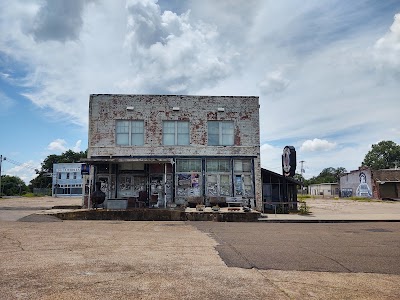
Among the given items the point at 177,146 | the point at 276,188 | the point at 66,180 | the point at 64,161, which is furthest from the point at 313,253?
the point at 64,161

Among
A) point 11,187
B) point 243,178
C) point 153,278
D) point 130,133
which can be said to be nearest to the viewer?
point 153,278

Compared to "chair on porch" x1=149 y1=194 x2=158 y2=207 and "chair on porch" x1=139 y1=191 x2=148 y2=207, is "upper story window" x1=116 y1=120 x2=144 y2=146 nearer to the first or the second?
"chair on porch" x1=139 y1=191 x2=148 y2=207

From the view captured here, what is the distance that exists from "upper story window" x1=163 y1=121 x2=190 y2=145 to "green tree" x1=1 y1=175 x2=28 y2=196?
68.9 meters

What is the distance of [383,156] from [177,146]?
4034 inches

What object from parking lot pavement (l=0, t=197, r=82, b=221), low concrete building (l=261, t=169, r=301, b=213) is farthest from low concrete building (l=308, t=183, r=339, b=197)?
parking lot pavement (l=0, t=197, r=82, b=221)

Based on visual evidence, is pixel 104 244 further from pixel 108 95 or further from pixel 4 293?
pixel 108 95

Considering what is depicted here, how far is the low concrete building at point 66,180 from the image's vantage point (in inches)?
2589

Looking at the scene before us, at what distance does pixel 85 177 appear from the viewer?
2338 cm

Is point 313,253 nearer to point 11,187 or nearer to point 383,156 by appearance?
point 11,187

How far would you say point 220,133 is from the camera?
24266 mm

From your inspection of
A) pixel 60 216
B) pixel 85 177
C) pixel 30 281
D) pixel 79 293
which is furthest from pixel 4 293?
pixel 85 177

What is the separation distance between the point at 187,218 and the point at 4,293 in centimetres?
1409

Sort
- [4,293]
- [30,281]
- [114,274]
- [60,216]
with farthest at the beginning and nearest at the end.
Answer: [60,216] → [114,274] → [30,281] → [4,293]

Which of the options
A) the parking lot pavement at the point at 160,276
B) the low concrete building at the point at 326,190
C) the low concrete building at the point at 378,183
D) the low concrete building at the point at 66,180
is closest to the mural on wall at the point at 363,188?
the low concrete building at the point at 378,183
